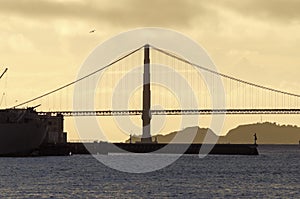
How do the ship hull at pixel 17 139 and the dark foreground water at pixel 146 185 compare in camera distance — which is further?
the ship hull at pixel 17 139

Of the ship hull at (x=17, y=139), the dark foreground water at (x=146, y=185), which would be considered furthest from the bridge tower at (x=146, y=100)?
the dark foreground water at (x=146, y=185)

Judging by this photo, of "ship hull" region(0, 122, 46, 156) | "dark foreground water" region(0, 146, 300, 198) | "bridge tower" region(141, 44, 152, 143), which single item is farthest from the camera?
"ship hull" region(0, 122, 46, 156)

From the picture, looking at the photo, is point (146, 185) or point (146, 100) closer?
point (146, 185)

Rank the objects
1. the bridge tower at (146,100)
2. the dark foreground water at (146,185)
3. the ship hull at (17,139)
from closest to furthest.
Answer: the dark foreground water at (146,185) → the bridge tower at (146,100) → the ship hull at (17,139)

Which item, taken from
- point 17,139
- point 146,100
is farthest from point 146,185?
point 17,139

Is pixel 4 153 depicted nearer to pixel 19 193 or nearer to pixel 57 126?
pixel 57 126

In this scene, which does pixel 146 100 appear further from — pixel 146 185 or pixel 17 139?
pixel 146 185

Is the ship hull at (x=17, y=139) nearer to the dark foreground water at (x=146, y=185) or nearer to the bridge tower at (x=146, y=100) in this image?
the bridge tower at (x=146, y=100)

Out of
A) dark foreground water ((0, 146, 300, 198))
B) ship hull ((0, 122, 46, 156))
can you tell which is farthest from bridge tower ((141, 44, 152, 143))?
dark foreground water ((0, 146, 300, 198))

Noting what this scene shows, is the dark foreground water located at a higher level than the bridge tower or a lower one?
lower

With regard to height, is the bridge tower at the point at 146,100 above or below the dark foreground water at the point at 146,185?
above

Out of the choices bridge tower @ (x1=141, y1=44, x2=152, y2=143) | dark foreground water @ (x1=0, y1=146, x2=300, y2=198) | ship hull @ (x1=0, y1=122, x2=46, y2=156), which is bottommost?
dark foreground water @ (x1=0, y1=146, x2=300, y2=198)

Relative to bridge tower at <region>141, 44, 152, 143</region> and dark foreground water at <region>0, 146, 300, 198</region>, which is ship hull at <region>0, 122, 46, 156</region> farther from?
dark foreground water at <region>0, 146, 300, 198</region>

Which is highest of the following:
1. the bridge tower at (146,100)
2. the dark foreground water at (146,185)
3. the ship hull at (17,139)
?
the bridge tower at (146,100)
